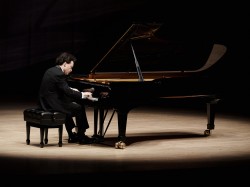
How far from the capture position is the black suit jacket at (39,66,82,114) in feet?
23.5

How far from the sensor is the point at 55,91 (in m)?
7.19

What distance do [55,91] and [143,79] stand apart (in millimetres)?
982

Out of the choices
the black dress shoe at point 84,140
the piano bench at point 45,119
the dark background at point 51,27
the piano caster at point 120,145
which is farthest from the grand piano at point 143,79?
the dark background at point 51,27

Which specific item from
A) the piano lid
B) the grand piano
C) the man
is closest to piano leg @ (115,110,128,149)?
the grand piano

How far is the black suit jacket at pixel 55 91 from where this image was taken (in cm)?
715

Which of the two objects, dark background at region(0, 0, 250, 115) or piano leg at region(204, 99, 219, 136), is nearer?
piano leg at region(204, 99, 219, 136)

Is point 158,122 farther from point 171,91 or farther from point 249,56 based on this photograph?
point 249,56

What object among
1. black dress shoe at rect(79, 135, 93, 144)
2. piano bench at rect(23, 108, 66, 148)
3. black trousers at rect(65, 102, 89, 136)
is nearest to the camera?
piano bench at rect(23, 108, 66, 148)

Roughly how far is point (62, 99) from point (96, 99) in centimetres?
40

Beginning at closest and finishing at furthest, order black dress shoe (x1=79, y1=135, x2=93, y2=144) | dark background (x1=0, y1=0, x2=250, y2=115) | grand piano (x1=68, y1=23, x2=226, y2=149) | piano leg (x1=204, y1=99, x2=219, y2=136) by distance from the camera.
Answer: grand piano (x1=68, y1=23, x2=226, y2=149), black dress shoe (x1=79, y1=135, x2=93, y2=144), piano leg (x1=204, y1=99, x2=219, y2=136), dark background (x1=0, y1=0, x2=250, y2=115)

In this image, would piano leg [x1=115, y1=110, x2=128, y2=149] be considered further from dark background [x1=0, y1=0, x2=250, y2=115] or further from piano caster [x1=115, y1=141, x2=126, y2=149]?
dark background [x1=0, y1=0, x2=250, y2=115]

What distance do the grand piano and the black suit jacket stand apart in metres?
0.24

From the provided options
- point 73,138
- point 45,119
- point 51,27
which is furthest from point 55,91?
point 51,27

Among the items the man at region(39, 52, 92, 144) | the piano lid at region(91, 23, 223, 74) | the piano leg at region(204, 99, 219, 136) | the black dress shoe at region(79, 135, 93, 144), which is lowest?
the black dress shoe at region(79, 135, 93, 144)
